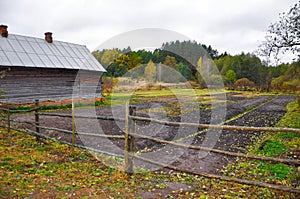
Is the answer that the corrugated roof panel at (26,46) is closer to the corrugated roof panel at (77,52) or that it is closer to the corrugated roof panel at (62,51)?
the corrugated roof panel at (62,51)

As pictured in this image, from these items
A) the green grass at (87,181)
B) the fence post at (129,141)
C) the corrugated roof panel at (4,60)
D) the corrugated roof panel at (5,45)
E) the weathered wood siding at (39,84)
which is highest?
the corrugated roof panel at (5,45)

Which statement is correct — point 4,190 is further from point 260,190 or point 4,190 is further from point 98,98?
point 98,98

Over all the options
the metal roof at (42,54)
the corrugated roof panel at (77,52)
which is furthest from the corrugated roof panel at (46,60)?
the corrugated roof panel at (77,52)

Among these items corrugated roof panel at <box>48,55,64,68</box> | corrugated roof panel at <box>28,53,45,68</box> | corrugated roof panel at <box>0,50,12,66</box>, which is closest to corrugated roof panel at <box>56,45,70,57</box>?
corrugated roof panel at <box>48,55,64,68</box>

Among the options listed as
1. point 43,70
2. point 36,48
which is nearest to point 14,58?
point 43,70

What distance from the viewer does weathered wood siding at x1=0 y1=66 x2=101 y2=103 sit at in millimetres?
16422

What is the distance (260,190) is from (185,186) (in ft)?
4.63

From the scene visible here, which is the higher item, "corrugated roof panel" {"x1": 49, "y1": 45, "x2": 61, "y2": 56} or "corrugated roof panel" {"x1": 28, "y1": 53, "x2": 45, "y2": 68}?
"corrugated roof panel" {"x1": 49, "y1": 45, "x2": 61, "y2": 56}

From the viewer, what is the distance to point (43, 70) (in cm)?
1809

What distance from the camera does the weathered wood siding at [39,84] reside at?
53.9ft

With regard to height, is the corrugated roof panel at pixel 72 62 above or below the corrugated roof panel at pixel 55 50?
below

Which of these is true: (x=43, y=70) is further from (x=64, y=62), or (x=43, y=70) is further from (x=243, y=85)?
(x=243, y=85)

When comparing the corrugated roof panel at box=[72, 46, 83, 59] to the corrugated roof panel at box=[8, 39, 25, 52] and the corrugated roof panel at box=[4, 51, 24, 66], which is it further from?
the corrugated roof panel at box=[4, 51, 24, 66]

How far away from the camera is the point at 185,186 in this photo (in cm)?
469
